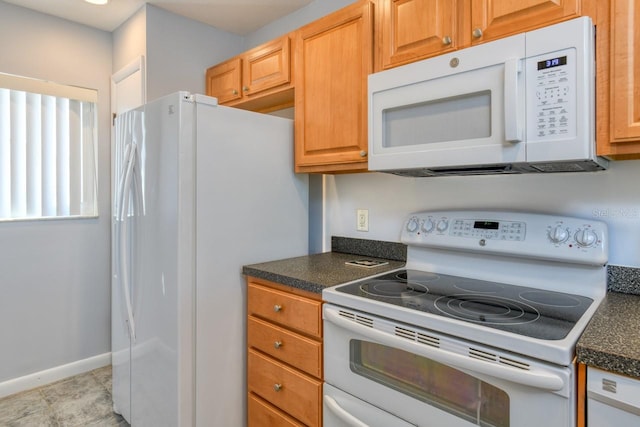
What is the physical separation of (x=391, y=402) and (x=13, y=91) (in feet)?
9.13

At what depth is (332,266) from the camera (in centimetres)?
179

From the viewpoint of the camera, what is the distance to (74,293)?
2598mm

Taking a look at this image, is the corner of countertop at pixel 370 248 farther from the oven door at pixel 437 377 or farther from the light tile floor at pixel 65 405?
the light tile floor at pixel 65 405

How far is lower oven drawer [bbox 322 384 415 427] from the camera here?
121 centimetres

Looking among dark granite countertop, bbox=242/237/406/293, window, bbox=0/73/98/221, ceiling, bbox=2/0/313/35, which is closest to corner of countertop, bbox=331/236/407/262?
dark granite countertop, bbox=242/237/406/293

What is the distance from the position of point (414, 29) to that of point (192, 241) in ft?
4.12

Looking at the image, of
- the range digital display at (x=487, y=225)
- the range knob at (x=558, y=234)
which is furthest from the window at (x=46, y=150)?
the range knob at (x=558, y=234)

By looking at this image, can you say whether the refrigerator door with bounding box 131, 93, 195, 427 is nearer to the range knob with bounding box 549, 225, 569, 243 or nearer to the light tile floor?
the light tile floor

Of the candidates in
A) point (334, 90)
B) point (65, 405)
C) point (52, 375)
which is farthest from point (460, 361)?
point (52, 375)

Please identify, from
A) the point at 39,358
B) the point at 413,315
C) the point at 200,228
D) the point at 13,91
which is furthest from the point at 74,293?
the point at 413,315

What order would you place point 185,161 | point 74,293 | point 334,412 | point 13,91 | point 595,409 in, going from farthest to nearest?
point 74,293, point 13,91, point 185,161, point 334,412, point 595,409

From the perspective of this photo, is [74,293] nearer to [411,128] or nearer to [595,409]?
[411,128]

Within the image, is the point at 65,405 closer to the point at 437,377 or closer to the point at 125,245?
the point at 125,245

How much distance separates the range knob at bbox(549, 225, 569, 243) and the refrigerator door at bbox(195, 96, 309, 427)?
1.21 m
